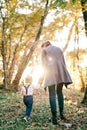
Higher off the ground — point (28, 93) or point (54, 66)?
point (54, 66)

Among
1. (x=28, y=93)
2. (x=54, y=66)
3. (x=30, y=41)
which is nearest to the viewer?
(x=54, y=66)

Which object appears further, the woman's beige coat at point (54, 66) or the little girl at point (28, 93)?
the little girl at point (28, 93)

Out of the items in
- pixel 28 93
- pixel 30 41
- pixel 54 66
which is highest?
pixel 30 41

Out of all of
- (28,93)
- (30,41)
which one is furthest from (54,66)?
(30,41)

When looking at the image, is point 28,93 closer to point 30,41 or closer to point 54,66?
point 54,66

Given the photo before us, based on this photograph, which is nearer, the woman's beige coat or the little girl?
the woman's beige coat

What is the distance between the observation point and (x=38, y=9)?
19297 mm

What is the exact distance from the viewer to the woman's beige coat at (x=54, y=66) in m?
7.73

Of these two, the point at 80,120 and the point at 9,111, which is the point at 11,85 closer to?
the point at 9,111

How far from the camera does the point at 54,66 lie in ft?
25.6

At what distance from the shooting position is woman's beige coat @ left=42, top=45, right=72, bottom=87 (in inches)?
304

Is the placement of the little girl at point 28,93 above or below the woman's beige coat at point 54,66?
below

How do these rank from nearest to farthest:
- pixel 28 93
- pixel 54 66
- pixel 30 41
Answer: pixel 54 66
pixel 28 93
pixel 30 41

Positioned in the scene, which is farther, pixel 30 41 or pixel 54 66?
pixel 30 41
